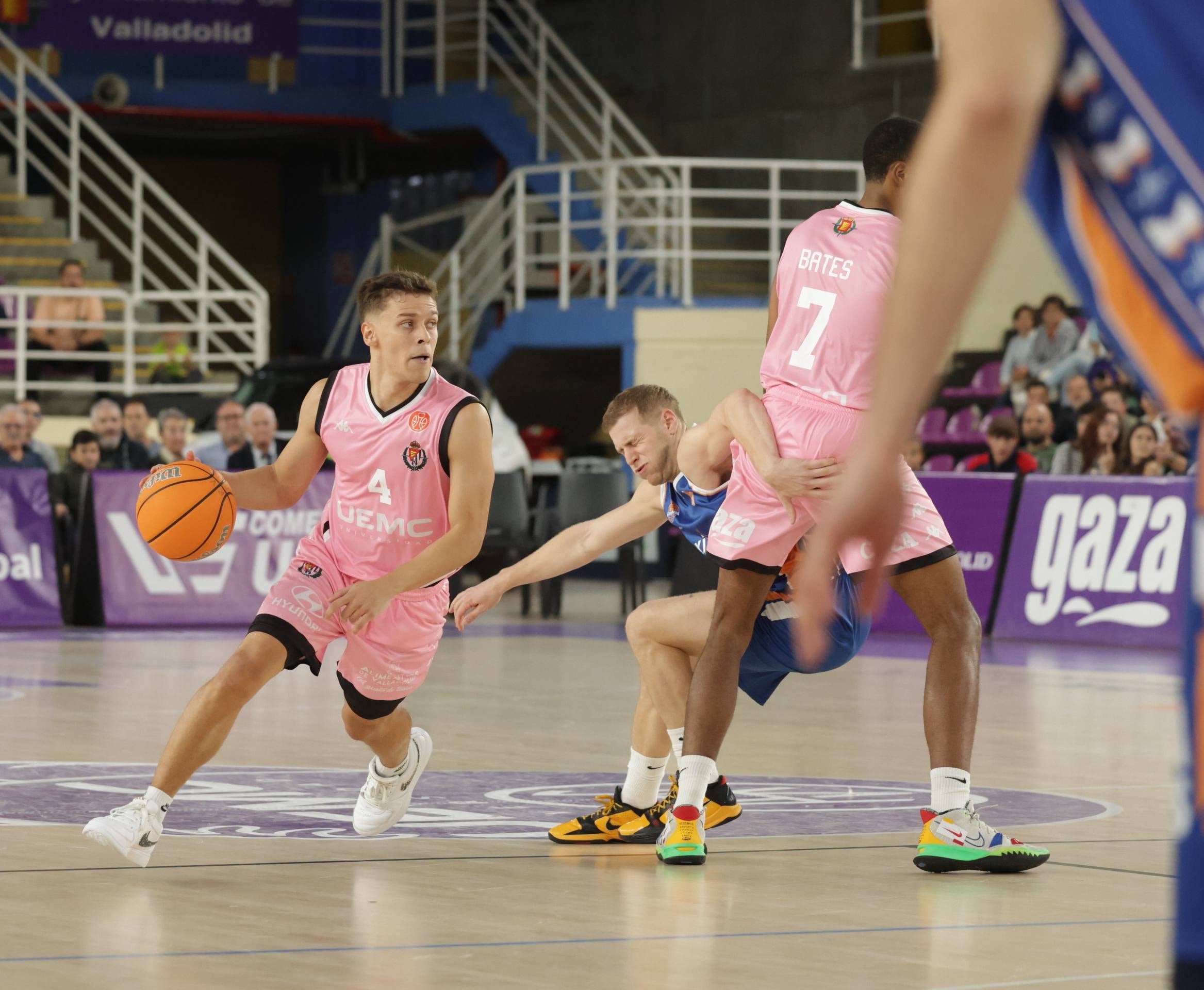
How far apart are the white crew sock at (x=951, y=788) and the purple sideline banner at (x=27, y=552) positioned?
10.7 m

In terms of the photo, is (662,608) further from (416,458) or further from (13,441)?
(13,441)

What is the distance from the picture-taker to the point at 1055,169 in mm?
1774

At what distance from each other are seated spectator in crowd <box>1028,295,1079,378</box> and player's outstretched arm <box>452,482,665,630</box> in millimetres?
13870

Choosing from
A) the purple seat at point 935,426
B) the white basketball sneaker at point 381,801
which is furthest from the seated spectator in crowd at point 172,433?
the white basketball sneaker at point 381,801

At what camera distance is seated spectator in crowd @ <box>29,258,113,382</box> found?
2138 cm

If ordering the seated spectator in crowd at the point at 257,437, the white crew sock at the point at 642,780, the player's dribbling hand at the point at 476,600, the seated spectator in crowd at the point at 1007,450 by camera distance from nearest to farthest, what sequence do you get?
the player's dribbling hand at the point at 476,600
the white crew sock at the point at 642,780
the seated spectator in crowd at the point at 1007,450
the seated spectator in crowd at the point at 257,437

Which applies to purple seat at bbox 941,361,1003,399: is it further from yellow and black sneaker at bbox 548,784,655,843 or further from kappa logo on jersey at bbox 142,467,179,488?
kappa logo on jersey at bbox 142,467,179,488

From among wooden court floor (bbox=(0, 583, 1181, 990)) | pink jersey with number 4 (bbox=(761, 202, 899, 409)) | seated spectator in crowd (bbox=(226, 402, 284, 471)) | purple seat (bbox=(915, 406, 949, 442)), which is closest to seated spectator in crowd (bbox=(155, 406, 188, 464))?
seated spectator in crowd (bbox=(226, 402, 284, 471))

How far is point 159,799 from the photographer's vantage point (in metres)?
5.75

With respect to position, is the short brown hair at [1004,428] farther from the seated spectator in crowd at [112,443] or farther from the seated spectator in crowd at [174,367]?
the seated spectator in crowd at [174,367]

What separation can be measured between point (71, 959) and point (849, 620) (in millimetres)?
2577

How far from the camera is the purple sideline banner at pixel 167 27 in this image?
80.8 ft

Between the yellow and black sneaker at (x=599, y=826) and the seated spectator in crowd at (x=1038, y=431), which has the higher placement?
the seated spectator in crowd at (x=1038, y=431)

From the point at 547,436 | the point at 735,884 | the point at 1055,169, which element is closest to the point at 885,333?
the point at 1055,169
